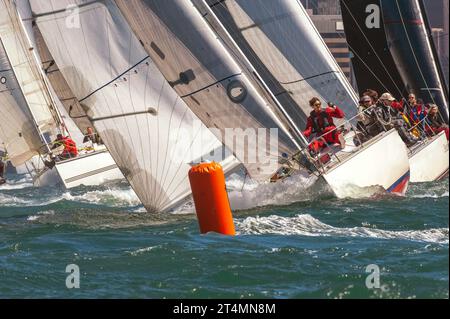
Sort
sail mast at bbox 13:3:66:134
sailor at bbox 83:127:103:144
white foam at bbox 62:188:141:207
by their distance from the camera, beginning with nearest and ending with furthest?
white foam at bbox 62:188:141:207, sail mast at bbox 13:3:66:134, sailor at bbox 83:127:103:144

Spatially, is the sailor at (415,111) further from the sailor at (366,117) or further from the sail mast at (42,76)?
the sail mast at (42,76)

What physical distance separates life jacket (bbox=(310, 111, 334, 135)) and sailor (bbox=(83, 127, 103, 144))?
46.7 ft

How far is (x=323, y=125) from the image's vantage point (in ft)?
56.2

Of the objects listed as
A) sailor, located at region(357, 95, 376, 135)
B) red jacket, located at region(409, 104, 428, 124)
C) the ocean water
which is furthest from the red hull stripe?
red jacket, located at region(409, 104, 428, 124)

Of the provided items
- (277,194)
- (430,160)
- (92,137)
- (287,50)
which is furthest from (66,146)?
(277,194)

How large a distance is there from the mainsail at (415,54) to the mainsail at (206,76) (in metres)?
7.56

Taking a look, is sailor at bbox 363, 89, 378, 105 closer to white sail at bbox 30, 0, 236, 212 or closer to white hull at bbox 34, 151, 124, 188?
white sail at bbox 30, 0, 236, 212

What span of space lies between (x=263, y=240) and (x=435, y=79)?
10955mm

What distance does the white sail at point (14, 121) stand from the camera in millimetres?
28078

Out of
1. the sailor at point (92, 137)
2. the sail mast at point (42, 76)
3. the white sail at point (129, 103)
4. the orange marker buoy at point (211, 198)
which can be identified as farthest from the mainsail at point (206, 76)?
the sailor at point (92, 137)

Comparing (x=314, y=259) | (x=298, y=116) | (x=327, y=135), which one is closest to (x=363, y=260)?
(x=314, y=259)

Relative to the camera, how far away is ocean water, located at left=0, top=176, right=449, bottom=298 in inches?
414
